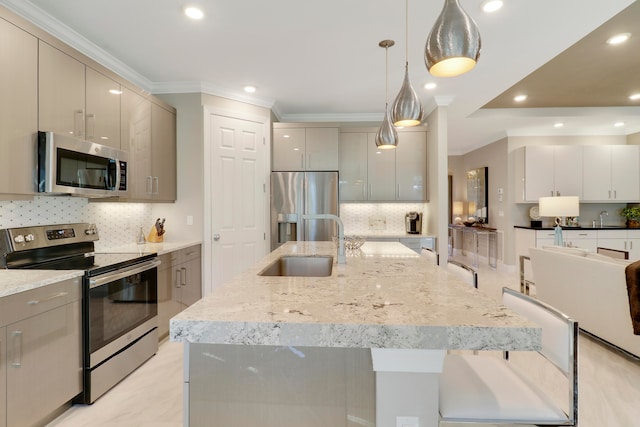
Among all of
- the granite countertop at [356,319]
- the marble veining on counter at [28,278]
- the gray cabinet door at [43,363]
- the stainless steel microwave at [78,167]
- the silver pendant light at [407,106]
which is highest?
the silver pendant light at [407,106]

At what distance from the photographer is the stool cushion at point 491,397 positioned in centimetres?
108

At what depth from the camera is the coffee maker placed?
4.53 meters

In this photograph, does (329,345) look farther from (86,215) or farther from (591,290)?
(591,290)

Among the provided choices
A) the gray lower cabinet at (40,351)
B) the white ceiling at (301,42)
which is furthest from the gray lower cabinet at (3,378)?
the white ceiling at (301,42)

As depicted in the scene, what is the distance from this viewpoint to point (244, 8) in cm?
231

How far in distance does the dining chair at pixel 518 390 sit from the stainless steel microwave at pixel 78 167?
8.10 feet

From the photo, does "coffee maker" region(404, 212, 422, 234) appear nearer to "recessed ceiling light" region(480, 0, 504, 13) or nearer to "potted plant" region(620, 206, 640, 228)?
"recessed ceiling light" region(480, 0, 504, 13)

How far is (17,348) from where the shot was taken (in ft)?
5.26

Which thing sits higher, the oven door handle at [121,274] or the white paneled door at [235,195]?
the white paneled door at [235,195]

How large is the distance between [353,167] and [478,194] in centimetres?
429

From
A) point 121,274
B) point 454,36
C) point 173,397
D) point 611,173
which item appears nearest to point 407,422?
point 454,36

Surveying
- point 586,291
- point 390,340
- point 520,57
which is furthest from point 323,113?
point 390,340

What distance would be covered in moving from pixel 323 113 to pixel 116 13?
2896mm

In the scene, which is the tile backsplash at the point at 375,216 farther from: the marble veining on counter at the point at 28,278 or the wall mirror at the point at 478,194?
the marble veining on counter at the point at 28,278
